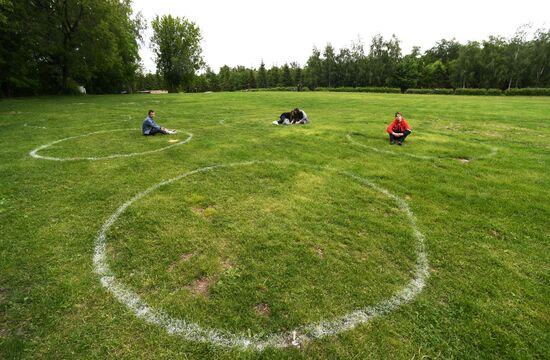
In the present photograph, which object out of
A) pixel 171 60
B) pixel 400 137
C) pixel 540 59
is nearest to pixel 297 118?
pixel 400 137

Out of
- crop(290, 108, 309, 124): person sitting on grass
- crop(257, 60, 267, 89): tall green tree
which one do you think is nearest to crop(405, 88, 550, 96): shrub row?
crop(290, 108, 309, 124): person sitting on grass

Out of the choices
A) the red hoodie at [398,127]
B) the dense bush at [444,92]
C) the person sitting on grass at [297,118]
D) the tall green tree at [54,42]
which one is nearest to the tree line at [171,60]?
the tall green tree at [54,42]

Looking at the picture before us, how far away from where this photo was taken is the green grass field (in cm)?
264

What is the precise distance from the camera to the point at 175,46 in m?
52.0

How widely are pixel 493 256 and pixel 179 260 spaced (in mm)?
4327

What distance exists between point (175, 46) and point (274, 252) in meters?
58.6

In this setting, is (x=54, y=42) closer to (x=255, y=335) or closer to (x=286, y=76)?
(x=255, y=335)

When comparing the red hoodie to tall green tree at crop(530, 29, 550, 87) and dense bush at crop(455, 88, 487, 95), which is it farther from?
tall green tree at crop(530, 29, 550, 87)

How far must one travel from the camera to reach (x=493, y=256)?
12.2 ft

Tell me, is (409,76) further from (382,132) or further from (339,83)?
(382,132)

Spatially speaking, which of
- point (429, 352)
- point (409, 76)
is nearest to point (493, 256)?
point (429, 352)

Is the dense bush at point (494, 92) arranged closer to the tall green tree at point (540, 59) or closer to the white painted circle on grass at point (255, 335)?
the tall green tree at point (540, 59)

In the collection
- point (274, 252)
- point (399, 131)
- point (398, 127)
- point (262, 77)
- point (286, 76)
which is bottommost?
point (274, 252)

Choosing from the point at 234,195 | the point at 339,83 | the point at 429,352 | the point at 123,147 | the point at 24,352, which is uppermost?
the point at 339,83
